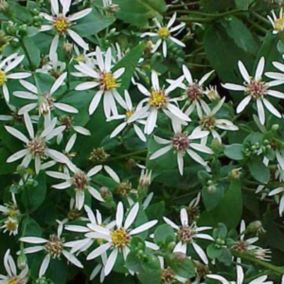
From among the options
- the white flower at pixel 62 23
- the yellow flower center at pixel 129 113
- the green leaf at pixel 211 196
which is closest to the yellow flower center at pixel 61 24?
the white flower at pixel 62 23

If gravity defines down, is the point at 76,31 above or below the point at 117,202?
above

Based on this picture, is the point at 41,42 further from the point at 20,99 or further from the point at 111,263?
the point at 111,263

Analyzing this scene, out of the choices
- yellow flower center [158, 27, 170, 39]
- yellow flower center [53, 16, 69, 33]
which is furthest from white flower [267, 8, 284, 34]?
yellow flower center [53, 16, 69, 33]

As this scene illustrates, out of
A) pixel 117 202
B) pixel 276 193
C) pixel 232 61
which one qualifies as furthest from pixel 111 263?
pixel 232 61

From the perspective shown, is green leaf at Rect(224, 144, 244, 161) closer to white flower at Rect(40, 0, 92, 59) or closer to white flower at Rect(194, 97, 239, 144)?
white flower at Rect(194, 97, 239, 144)

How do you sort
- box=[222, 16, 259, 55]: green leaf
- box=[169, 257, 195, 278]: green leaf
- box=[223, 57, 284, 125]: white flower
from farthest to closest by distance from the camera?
box=[222, 16, 259, 55]: green leaf → box=[223, 57, 284, 125]: white flower → box=[169, 257, 195, 278]: green leaf

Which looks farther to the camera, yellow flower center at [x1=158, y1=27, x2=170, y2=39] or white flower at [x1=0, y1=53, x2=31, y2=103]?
yellow flower center at [x1=158, y1=27, x2=170, y2=39]

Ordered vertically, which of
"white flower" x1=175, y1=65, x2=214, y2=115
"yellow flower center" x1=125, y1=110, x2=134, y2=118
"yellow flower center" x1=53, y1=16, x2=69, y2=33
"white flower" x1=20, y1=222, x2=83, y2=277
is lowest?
"white flower" x1=20, y1=222, x2=83, y2=277
